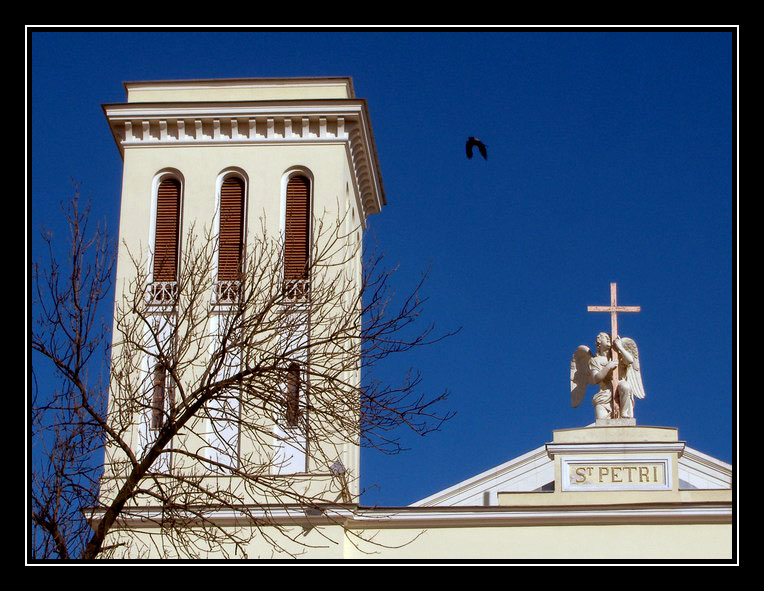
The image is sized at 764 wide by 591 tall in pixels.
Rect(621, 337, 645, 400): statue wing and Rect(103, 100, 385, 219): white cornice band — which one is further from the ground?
Rect(103, 100, 385, 219): white cornice band

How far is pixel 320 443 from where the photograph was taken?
2852cm

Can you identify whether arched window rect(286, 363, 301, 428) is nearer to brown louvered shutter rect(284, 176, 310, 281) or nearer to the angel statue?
brown louvered shutter rect(284, 176, 310, 281)

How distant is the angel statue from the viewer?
28500mm

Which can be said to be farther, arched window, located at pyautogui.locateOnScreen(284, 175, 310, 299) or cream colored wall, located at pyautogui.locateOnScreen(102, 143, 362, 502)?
cream colored wall, located at pyautogui.locateOnScreen(102, 143, 362, 502)

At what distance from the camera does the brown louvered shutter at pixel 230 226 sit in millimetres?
29234

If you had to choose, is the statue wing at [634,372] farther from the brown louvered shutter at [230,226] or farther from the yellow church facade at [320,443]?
the brown louvered shutter at [230,226]

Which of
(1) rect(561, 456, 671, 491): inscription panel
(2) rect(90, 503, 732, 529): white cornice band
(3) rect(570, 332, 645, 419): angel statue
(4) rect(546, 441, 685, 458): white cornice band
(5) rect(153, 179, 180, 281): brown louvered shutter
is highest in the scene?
(5) rect(153, 179, 180, 281): brown louvered shutter

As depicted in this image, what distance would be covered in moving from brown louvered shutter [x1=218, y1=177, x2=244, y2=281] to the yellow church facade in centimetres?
3

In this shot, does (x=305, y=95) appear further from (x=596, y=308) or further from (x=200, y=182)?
Answer: (x=596, y=308)

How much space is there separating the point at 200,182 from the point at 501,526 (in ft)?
25.9

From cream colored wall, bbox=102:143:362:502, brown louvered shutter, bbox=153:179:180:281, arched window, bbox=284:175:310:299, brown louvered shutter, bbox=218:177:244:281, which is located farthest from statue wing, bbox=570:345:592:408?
brown louvered shutter, bbox=153:179:180:281

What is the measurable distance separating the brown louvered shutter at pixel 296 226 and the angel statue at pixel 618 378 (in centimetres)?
504

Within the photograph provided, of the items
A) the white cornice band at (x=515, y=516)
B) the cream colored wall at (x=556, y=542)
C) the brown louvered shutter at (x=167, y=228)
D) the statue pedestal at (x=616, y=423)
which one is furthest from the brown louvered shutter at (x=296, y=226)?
the statue pedestal at (x=616, y=423)
